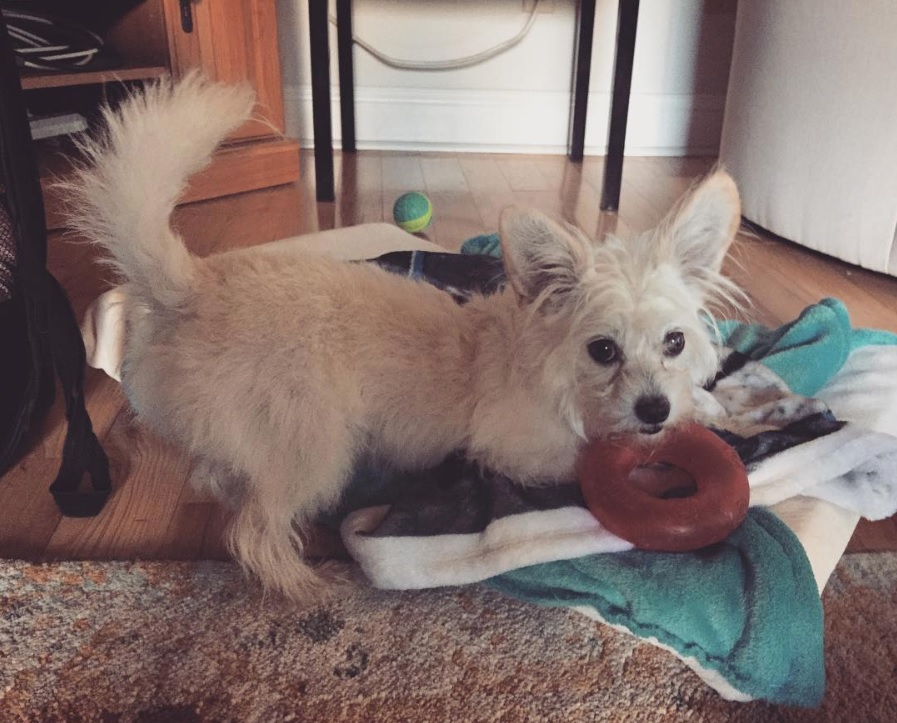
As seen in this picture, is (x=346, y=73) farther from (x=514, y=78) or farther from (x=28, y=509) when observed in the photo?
(x=28, y=509)

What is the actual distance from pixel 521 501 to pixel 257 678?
44 centimetres

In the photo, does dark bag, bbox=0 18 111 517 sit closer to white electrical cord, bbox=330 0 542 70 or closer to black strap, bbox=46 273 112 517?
black strap, bbox=46 273 112 517

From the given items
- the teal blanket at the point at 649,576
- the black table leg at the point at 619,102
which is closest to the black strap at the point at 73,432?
the teal blanket at the point at 649,576

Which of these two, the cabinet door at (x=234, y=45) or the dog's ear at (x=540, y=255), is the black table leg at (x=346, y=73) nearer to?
the cabinet door at (x=234, y=45)

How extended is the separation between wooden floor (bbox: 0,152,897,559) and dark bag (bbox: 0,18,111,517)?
57 mm

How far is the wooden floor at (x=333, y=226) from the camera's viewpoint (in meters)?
1.23

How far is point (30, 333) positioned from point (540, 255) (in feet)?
2.64

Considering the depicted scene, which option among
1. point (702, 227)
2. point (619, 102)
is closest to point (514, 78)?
point (619, 102)

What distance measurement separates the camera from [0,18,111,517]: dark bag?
1.16 metres

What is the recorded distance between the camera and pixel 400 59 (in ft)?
11.1

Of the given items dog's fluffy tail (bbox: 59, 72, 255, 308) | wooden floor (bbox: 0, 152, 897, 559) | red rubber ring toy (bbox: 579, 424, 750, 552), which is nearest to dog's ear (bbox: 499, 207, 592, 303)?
red rubber ring toy (bbox: 579, 424, 750, 552)

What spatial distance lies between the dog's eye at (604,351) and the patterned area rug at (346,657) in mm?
361

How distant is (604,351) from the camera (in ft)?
3.76

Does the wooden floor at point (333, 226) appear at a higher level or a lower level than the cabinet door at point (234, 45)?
lower
